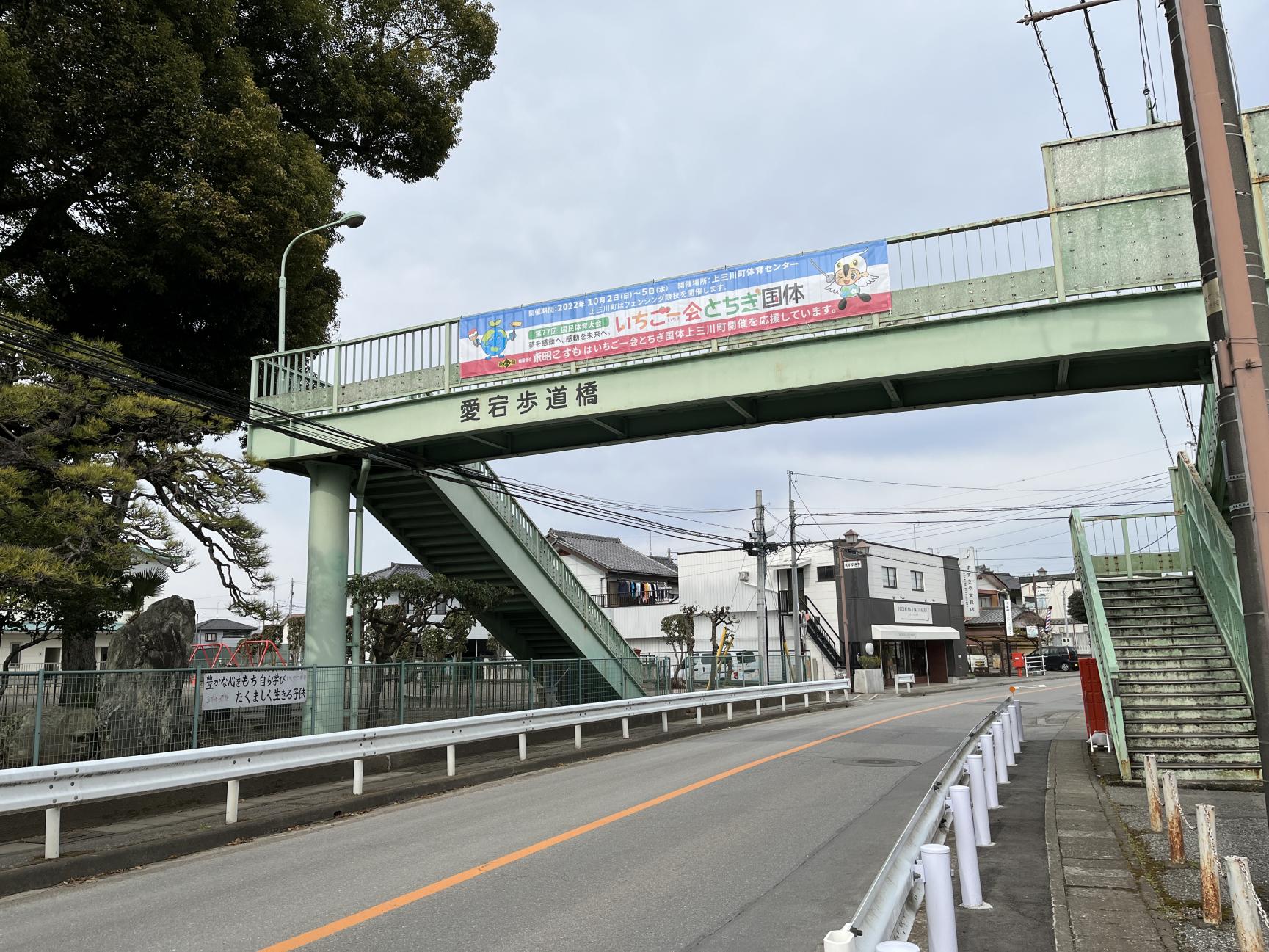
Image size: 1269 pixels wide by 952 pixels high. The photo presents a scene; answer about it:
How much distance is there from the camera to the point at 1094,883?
6.62 m

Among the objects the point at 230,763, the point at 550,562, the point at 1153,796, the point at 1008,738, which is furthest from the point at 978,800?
the point at 550,562

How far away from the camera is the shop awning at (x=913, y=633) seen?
48.9 metres

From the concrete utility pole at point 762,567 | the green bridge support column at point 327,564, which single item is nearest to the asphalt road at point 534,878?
the green bridge support column at point 327,564

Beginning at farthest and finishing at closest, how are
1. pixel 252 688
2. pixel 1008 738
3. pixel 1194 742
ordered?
Answer: pixel 1008 738 < pixel 252 688 < pixel 1194 742

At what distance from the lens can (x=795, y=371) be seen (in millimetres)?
14375

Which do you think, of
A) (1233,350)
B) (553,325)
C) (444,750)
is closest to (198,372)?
(553,325)

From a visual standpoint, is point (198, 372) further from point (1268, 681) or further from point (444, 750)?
point (1268, 681)

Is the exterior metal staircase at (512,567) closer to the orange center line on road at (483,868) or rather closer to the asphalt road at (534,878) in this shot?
the orange center line on road at (483,868)

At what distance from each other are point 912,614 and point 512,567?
124ft

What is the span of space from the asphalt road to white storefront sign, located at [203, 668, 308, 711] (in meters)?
2.85

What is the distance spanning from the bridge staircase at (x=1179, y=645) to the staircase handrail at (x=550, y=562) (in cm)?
1107

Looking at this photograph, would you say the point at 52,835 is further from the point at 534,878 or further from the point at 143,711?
the point at 534,878

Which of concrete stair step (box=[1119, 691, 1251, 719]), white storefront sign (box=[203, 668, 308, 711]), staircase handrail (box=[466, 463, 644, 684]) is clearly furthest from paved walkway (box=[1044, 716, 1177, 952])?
staircase handrail (box=[466, 463, 644, 684])

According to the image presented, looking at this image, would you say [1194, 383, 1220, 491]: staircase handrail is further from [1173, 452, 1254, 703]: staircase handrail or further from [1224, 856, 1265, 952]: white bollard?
[1224, 856, 1265, 952]: white bollard
